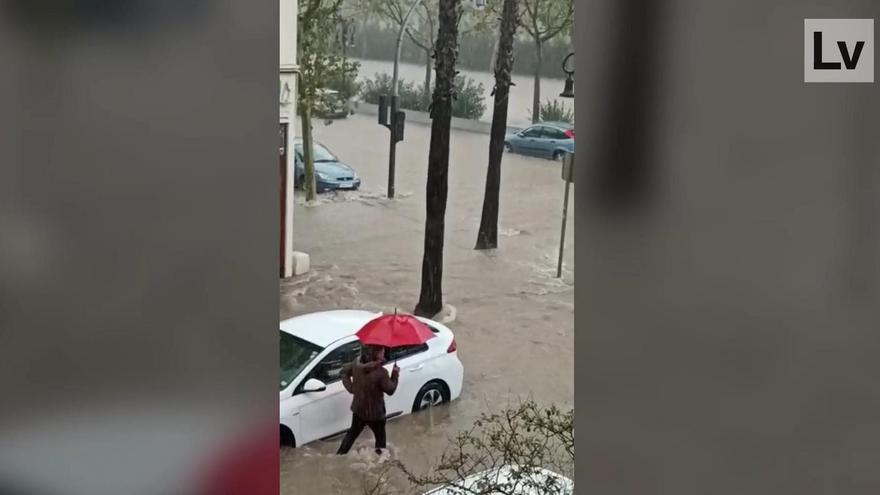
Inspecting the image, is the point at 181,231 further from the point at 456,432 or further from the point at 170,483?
the point at 456,432

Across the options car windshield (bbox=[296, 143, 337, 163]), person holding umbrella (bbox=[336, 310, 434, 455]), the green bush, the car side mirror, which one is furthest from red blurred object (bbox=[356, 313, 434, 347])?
the green bush

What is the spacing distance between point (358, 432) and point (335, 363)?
14 centimetres

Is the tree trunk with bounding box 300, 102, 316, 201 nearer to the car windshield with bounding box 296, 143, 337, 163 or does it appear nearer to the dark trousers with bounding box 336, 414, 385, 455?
the car windshield with bounding box 296, 143, 337, 163

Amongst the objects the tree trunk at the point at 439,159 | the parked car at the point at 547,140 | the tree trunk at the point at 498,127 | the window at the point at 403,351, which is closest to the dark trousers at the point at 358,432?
the window at the point at 403,351

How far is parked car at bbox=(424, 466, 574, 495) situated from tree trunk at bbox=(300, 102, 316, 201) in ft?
2.12

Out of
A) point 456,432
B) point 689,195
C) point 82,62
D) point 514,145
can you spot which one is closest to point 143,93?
point 82,62

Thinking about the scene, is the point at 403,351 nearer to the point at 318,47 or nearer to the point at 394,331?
the point at 394,331

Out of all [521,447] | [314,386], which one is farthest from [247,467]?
[521,447]

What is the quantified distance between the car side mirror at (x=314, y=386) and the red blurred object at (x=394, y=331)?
0.37ft

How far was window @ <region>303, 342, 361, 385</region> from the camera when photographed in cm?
168

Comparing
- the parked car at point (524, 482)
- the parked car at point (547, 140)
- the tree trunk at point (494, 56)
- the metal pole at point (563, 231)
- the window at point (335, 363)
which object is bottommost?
the parked car at point (524, 482)

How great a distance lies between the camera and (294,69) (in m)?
1.65

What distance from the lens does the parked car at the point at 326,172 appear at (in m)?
1.67

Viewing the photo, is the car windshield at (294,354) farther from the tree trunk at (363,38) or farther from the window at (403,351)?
the tree trunk at (363,38)
